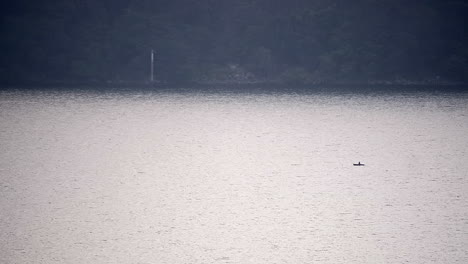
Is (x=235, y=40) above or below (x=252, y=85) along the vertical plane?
above

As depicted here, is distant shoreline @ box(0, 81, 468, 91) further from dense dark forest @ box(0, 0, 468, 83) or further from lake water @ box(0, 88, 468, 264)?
lake water @ box(0, 88, 468, 264)

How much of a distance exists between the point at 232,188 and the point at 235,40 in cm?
5934

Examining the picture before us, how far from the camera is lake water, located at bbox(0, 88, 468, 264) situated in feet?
52.4

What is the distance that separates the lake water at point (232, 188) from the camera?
52.4ft

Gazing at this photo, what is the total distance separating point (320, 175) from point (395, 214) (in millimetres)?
6298

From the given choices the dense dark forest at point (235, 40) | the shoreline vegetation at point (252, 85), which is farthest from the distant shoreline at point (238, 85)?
the dense dark forest at point (235, 40)

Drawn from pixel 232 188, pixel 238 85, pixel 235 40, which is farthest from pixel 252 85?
pixel 232 188

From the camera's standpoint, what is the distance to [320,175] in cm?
2534

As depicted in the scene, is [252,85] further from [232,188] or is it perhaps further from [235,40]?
[232,188]

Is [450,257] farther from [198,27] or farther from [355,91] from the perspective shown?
[198,27]

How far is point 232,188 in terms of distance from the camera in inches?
907

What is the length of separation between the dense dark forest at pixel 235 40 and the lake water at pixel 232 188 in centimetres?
3099

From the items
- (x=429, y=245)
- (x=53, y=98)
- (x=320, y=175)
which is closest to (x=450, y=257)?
(x=429, y=245)

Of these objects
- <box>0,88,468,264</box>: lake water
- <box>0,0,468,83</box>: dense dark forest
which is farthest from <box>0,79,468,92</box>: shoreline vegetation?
<box>0,88,468,264</box>: lake water
